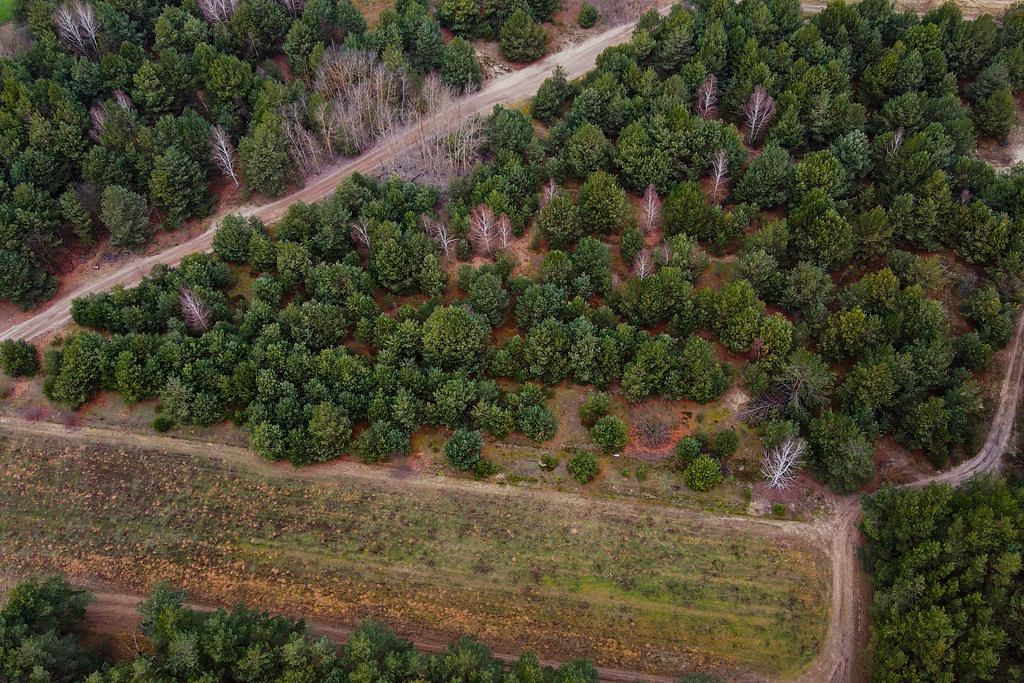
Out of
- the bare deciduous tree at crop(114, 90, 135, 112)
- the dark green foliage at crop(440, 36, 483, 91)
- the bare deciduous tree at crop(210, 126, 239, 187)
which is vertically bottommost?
the bare deciduous tree at crop(210, 126, 239, 187)

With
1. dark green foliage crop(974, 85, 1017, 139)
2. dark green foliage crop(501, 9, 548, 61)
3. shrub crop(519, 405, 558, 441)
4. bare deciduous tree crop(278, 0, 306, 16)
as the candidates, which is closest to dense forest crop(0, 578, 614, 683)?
shrub crop(519, 405, 558, 441)

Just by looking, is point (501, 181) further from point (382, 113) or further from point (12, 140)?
point (12, 140)

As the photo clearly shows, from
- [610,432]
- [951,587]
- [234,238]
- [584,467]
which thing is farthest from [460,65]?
[951,587]

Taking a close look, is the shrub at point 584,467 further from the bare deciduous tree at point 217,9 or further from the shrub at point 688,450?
the bare deciduous tree at point 217,9

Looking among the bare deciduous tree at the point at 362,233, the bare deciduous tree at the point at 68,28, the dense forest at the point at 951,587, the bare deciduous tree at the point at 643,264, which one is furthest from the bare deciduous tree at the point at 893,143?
the bare deciduous tree at the point at 68,28

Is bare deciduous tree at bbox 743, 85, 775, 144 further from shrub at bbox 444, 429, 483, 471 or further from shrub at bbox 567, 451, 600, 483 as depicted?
shrub at bbox 444, 429, 483, 471

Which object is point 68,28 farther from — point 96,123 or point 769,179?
point 769,179

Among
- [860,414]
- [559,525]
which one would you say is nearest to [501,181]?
[559,525]
